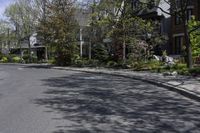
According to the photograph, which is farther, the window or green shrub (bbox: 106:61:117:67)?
the window

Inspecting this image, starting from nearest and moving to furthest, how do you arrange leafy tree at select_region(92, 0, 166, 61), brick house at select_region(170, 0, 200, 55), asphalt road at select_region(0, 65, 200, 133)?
asphalt road at select_region(0, 65, 200, 133) < leafy tree at select_region(92, 0, 166, 61) < brick house at select_region(170, 0, 200, 55)

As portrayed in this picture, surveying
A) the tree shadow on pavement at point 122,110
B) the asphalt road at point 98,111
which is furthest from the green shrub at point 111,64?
the asphalt road at point 98,111

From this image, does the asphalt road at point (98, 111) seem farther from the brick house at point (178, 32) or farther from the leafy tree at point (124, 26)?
the brick house at point (178, 32)

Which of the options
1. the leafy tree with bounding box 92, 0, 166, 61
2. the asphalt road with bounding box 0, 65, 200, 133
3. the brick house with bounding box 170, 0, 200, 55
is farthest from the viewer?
the brick house with bounding box 170, 0, 200, 55

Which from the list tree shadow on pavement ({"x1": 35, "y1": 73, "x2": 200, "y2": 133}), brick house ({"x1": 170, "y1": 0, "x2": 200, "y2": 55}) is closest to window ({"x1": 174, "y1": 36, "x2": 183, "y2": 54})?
brick house ({"x1": 170, "y1": 0, "x2": 200, "y2": 55})

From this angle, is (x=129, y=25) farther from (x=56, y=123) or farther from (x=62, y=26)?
(x=56, y=123)

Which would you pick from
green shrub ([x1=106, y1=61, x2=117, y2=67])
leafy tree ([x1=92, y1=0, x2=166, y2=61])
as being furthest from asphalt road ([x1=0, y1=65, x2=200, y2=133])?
leafy tree ([x1=92, y1=0, x2=166, y2=61])

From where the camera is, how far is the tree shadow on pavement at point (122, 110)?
10.3 meters

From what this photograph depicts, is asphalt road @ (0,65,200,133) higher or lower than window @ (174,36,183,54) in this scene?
lower

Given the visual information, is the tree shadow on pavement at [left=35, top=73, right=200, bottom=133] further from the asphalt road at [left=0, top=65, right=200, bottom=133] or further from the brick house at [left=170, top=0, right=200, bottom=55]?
the brick house at [left=170, top=0, right=200, bottom=55]

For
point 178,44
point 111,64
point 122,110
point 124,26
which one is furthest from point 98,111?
point 178,44

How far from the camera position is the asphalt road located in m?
10.3

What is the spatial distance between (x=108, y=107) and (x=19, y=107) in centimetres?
267

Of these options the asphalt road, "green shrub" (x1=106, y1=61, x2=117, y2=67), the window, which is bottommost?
the asphalt road
